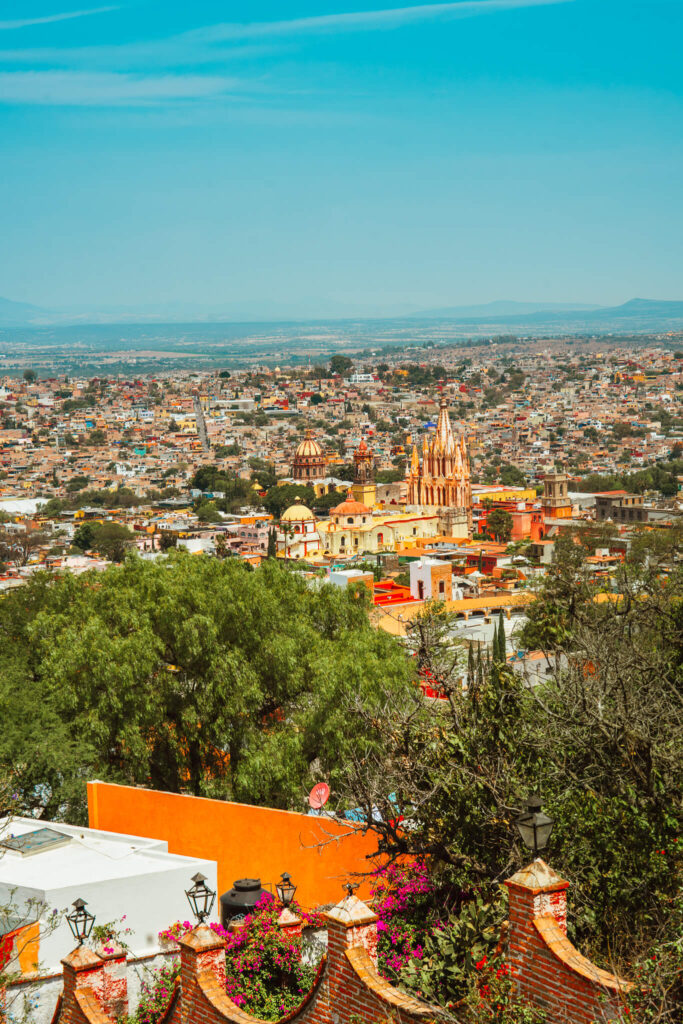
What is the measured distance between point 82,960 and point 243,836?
155 inches

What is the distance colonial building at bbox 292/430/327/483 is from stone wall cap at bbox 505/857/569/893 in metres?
Answer: 87.8

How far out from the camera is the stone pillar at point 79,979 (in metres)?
5.98

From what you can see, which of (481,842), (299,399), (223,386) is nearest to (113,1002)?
(481,842)

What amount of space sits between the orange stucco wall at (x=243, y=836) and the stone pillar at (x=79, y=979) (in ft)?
8.99

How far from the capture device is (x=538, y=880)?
4.73 metres

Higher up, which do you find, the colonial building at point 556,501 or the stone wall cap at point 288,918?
the stone wall cap at point 288,918

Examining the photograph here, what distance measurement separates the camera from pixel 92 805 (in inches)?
441

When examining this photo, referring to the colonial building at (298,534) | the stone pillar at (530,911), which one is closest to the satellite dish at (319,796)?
the stone pillar at (530,911)

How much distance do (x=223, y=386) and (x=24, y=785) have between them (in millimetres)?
184335

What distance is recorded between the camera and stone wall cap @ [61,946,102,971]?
598 centimetres

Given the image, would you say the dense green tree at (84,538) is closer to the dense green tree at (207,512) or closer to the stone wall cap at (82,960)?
the dense green tree at (207,512)

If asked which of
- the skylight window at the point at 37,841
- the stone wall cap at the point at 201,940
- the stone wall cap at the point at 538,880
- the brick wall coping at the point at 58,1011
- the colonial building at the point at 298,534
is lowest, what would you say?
the colonial building at the point at 298,534

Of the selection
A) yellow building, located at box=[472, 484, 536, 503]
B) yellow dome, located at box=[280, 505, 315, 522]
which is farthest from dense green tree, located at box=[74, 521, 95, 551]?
yellow building, located at box=[472, 484, 536, 503]

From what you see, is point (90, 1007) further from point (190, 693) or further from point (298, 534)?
point (298, 534)
